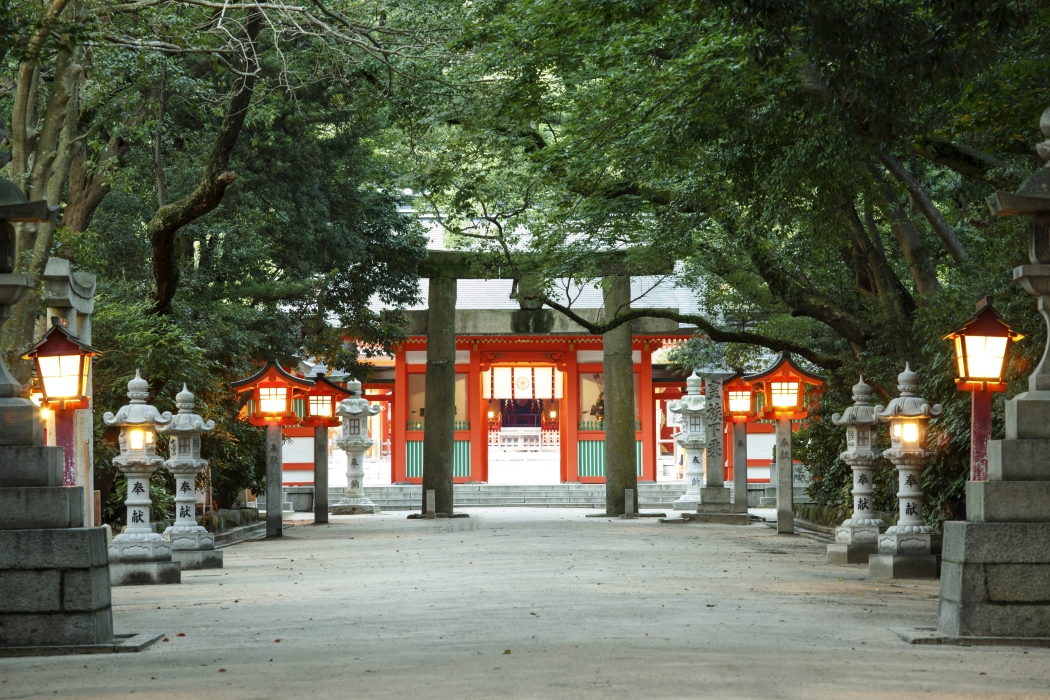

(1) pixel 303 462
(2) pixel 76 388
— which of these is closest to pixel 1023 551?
(2) pixel 76 388

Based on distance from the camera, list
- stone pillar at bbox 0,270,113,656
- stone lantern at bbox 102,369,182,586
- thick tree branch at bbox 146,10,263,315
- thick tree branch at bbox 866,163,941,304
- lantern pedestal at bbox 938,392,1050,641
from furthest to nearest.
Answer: thick tree branch at bbox 866,163,941,304 → thick tree branch at bbox 146,10,263,315 → stone lantern at bbox 102,369,182,586 → lantern pedestal at bbox 938,392,1050,641 → stone pillar at bbox 0,270,113,656

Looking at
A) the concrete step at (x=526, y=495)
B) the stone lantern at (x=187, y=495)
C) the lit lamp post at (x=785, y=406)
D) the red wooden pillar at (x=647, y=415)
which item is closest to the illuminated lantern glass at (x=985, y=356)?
the stone lantern at (x=187, y=495)

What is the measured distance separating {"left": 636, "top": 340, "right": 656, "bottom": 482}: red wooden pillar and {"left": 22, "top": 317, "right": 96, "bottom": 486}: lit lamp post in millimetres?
21472

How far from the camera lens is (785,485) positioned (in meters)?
19.2

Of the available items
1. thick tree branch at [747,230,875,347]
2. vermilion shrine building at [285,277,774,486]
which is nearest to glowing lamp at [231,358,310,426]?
thick tree branch at [747,230,875,347]

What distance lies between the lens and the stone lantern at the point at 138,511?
39.0 ft

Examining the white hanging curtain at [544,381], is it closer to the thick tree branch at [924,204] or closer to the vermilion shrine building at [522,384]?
the vermilion shrine building at [522,384]

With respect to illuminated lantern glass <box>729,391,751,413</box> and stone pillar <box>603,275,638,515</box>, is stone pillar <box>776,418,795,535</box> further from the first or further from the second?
stone pillar <box>603,275,638,515</box>

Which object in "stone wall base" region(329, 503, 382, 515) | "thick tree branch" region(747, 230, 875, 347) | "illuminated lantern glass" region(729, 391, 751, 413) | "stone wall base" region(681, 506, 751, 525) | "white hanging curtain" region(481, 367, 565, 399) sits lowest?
"stone wall base" region(329, 503, 382, 515)

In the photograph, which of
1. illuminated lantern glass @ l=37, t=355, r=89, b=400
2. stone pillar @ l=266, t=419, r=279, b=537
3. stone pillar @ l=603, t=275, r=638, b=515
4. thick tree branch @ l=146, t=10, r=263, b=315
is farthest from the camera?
stone pillar @ l=603, t=275, r=638, b=515

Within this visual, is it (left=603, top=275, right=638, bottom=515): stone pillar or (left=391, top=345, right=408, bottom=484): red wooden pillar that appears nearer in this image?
(left=603, top=275, right=638, bottom=515): stone pillar

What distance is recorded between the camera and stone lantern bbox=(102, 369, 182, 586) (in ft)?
39.0

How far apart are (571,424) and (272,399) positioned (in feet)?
43.5

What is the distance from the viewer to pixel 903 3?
379 inches
